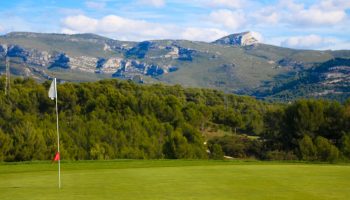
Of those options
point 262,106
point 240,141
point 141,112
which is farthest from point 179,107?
point 262,106

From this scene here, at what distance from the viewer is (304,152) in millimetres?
48781

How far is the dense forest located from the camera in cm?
4766

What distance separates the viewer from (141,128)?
198 ft

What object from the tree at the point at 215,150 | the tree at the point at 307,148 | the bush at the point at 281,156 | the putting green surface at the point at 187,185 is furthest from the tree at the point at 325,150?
the putting green surface at the point at 187,185

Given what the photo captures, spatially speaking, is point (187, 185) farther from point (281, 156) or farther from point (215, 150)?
point (215, 150)

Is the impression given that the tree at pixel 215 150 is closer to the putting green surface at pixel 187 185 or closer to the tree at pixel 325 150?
the tree at pixel 325 150

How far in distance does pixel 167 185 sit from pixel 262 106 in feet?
256

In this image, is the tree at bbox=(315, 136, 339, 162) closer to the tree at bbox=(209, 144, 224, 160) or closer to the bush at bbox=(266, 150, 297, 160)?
the bush at bbox=(266, 150, 297, 160)

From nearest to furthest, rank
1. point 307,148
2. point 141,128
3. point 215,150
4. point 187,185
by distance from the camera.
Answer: point 187,185 → point 307,148 → point 215,150 → point 141,128

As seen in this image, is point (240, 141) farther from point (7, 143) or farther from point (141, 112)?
point (7, 143)

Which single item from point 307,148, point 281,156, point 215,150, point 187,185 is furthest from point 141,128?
point 187,185

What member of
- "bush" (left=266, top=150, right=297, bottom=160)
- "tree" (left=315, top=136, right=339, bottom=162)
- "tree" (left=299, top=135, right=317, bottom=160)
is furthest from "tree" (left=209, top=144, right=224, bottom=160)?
"tree" (left=315, top=136, right=339, bottom=162)

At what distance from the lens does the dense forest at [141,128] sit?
4766cm

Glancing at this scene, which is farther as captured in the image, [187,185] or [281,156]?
[281,156]
